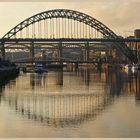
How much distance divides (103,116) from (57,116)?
1.48 meters

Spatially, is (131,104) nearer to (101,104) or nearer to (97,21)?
(101,104)

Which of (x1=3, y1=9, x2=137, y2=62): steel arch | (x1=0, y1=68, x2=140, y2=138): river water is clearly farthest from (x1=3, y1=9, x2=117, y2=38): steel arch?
(x1=0, y1=68, x2=140, y2=138): river water

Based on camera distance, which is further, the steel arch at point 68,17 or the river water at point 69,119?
the steel arch at point 68,17

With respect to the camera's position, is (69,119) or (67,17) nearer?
(69,119)

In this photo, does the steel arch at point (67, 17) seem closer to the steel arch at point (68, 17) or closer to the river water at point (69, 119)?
the steel arch at point (68, 17)

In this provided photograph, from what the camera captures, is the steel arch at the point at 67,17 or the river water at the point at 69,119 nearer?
the river water at the point at 69,119

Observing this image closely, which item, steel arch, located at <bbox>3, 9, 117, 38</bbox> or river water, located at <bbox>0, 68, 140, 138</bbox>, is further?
steel arch, located at <bbox>3, 9, 117, 38</bbox>

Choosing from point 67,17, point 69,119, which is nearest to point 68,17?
point 67,17

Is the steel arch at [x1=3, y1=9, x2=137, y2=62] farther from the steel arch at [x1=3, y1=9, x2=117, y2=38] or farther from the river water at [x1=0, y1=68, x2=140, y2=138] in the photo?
the river water at [x1=0, y1=68, x2=140, y2=138]

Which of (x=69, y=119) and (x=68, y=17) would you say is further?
(x=68, y=17)

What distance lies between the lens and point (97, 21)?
76.4 m

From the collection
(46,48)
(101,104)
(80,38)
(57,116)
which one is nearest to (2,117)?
(57,116)

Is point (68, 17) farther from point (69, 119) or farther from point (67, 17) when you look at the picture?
point (69, 119)

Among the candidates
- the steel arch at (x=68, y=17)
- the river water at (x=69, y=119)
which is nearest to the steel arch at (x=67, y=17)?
the steel arch at (x=68, y=17)
